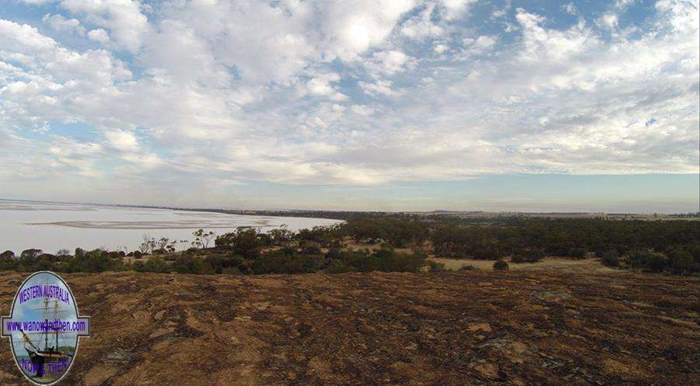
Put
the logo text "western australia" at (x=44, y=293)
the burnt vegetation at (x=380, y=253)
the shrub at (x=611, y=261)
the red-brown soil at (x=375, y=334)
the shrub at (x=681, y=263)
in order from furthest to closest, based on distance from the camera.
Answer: the shrub at (x=611, y=261), the burnt vegetation at (x=380, y=253), the shrub at (x=681, y=263), the red-brown soil at (x=375, y=334), the logo text "western australia" at (x=44, y=293)

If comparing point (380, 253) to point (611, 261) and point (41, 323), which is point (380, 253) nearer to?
point (611, 261)

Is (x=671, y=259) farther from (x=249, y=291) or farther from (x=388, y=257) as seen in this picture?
(x=249, y=291)

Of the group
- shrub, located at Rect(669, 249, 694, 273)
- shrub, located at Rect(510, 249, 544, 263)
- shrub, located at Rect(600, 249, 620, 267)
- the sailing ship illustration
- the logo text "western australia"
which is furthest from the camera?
shrub, located at Rect(510, 249, 544, 263)

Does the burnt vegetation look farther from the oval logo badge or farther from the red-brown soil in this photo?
the oval logo badge

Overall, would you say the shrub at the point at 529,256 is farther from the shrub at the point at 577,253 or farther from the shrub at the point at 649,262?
the shrub at the point at 649,262

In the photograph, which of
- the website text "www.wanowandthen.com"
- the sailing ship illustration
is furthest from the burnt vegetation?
the website text "www.wanowandthen.com"

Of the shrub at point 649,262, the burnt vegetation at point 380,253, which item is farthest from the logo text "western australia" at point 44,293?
the shrub at point 649,262
